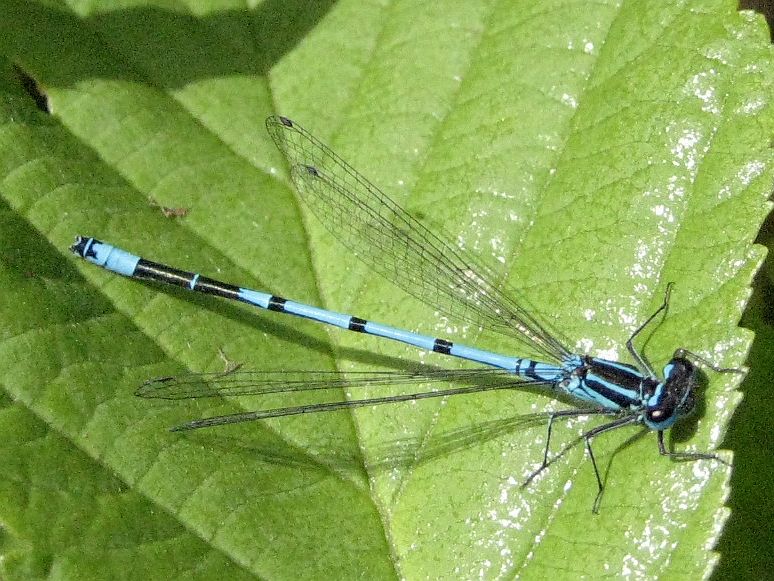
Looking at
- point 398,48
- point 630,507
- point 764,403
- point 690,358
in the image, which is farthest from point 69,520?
point 764,403

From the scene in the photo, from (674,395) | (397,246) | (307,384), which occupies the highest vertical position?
(397,246)

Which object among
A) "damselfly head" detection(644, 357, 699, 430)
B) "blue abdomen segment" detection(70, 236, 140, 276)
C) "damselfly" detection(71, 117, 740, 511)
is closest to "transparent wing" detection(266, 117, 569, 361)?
"damselfly" detection(71, 117, 740, 511)

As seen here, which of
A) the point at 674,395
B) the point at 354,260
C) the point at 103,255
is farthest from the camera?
the point at 354,260

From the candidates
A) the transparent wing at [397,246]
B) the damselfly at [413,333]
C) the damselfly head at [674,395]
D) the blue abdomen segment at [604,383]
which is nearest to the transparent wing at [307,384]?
the damselfly at [413,333]

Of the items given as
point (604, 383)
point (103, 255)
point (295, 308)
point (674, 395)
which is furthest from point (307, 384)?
point (674, 395)

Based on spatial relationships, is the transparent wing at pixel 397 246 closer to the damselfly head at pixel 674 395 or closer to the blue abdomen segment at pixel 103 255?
the damselfly head at pixel 674 395

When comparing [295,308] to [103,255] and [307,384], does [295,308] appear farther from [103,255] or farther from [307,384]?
[103,255]
